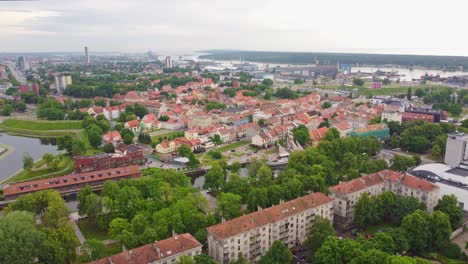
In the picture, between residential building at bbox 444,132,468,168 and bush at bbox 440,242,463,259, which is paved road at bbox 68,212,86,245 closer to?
bush at bbox 440,242,463,259

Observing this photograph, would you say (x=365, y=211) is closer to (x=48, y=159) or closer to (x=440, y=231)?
(x=440, y=231)

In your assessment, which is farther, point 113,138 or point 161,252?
point 113,138

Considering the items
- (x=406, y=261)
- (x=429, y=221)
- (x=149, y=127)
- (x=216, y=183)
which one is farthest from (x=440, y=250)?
(x=149, y=127)

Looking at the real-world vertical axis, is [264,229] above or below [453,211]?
below

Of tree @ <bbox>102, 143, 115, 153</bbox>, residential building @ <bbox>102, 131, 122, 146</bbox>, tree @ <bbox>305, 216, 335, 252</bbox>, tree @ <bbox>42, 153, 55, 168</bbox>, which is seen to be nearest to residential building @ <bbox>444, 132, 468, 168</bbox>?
tree @ <bbox>305, 216, 335, 252</bbox>

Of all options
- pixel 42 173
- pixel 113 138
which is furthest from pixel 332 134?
pixel 42 173

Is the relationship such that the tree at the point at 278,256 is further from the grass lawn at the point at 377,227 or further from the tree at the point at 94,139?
the tree at the point at 94,139

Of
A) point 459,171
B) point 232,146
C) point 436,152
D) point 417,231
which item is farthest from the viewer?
point 232,146

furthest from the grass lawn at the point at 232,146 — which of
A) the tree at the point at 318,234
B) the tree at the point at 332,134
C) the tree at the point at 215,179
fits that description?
the tree at the point at 318,234
